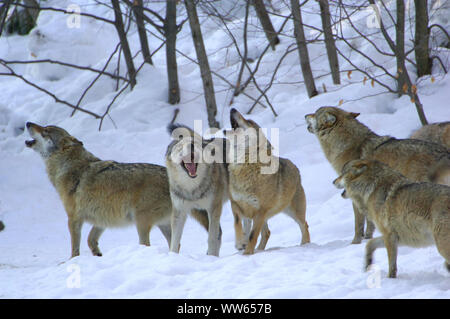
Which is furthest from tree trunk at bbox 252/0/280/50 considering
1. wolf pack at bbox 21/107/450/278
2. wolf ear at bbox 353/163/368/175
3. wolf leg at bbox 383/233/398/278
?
wolf leg at bbox 383/233/398/278

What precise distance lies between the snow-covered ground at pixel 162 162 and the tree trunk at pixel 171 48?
334mm

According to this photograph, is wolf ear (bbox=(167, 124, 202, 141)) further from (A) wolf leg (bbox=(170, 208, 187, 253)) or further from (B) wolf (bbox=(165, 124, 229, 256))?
(A) wolf leg (bbox=(170, 208, 187, 253))

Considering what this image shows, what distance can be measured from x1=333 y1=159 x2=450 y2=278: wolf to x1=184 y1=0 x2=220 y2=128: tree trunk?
8.00 metres

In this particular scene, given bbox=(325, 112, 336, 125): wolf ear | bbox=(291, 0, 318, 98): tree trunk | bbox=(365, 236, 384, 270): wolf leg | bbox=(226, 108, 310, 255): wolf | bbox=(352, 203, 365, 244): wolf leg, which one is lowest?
bbox=(352, 203, 365, 244): wolf leg

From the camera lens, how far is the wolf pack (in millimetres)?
6734

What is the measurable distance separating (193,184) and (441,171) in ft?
9.89

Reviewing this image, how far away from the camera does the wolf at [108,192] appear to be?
25.0 feet

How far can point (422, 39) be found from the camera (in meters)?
12.0

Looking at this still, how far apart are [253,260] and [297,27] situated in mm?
8595

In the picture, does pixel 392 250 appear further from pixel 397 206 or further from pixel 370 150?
pixel 370 150

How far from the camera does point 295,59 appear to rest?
1714 cm

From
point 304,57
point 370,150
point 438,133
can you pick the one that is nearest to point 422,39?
point 304,57

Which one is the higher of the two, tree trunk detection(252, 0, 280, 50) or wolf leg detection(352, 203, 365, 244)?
tree trunk detection(252, 0, 280, 50)
